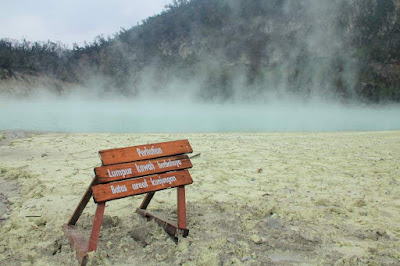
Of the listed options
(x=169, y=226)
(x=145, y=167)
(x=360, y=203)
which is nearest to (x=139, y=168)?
(x=145, y=167)

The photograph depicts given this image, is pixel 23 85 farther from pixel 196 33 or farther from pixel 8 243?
pixel 8 243

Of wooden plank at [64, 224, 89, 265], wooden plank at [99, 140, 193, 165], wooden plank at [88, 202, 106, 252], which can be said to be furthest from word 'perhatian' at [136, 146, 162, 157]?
wooden plank at [64, 224, 89, 265]

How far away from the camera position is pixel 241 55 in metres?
37.3

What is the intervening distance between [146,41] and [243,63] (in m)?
13.2

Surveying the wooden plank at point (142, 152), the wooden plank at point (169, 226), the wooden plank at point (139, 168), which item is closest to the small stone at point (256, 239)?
the wooden plank at point (169, 226)

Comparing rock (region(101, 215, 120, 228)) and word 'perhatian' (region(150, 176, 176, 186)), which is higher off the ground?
word 'perhatian' (region(150, 176, 176, 186))

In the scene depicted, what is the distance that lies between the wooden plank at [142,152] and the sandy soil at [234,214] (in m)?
0.85

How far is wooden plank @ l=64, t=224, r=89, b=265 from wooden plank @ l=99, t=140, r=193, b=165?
81 cm

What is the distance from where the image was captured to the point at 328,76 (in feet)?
109

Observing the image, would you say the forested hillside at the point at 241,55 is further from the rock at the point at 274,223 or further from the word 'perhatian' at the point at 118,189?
the word 'perhatian' at the point at 118,189

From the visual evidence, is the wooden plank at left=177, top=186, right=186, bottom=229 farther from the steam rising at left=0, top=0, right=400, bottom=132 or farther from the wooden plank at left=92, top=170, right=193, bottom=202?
the steam rising at left=0, top=0, right=400, bottom=132

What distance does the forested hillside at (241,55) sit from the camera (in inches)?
1280

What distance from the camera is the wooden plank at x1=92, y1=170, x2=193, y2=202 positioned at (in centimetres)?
293

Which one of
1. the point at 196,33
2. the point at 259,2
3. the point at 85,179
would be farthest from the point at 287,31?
the point at 85,179
